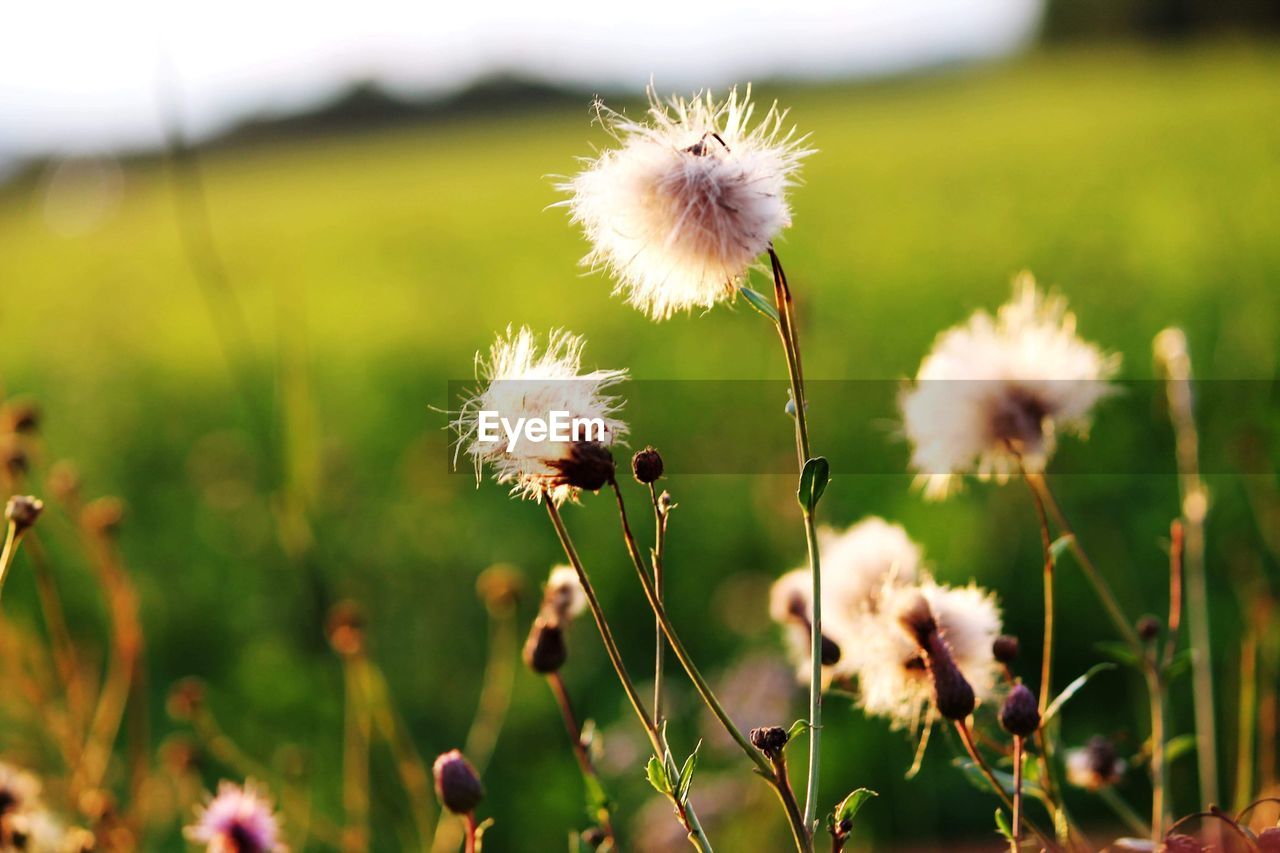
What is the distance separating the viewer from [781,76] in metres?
20.8

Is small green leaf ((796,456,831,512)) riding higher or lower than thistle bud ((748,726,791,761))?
higher

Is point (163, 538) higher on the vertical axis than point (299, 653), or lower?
higher

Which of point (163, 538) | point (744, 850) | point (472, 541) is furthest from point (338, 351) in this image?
point (744, 850)

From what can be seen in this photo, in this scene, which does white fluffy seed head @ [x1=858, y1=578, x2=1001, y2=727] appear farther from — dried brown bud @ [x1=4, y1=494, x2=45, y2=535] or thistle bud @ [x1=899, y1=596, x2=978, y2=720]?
dried brown bud @ [x1=4, y1=494, x2=45, y2=535]

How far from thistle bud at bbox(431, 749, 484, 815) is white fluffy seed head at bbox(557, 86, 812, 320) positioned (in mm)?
341

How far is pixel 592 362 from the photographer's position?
4.95 m

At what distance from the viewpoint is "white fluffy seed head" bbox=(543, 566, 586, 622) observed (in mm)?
990

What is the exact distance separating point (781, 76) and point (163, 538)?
60.4 ft

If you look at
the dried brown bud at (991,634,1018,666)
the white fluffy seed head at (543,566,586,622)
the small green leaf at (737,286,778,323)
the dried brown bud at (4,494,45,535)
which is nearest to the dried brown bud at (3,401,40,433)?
the dried brown bud at (4,494,45,535)

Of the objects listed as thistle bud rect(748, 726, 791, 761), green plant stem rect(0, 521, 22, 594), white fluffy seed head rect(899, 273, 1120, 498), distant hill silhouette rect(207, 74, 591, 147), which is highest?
distant hill silhouette rect(207, 74, 591, 147)

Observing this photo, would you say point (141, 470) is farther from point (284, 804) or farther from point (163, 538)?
point (284, 804)

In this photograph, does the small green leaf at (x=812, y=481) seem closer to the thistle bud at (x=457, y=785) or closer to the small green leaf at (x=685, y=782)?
the small green leaf at (x=685, y=782)

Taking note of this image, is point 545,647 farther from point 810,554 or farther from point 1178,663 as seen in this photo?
point 1178,663

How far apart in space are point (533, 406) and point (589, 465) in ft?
0.21
